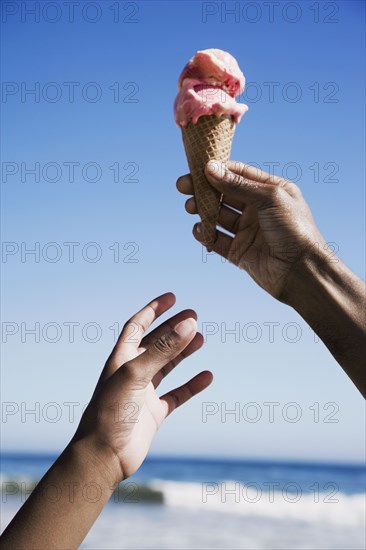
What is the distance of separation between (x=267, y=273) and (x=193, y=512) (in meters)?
10.7

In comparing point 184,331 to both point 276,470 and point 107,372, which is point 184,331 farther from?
point 276,470

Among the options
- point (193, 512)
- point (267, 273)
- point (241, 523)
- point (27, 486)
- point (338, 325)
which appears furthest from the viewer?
point (27, 486)

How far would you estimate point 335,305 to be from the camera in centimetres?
265

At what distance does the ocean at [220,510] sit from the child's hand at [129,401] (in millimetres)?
7127

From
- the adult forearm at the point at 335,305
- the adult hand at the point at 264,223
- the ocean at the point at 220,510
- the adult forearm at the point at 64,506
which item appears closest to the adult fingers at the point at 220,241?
the adult hand at the point at 264,223

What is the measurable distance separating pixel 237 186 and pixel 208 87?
18.8 inches

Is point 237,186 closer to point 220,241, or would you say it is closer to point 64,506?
point 220,241

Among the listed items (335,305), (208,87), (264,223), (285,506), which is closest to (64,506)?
(335,305)

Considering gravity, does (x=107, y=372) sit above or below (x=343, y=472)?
below

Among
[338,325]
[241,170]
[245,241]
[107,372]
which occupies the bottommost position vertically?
[107,372]

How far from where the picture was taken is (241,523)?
1094 centimetres

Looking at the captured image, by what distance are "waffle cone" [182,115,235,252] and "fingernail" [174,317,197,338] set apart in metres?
0.86

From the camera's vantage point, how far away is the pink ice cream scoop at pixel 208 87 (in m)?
2.90

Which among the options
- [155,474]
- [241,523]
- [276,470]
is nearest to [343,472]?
[276,470]
